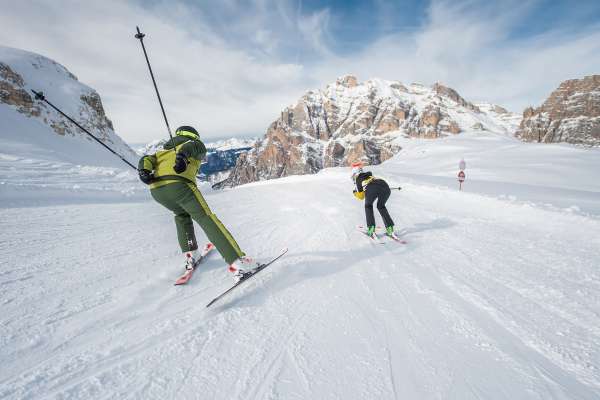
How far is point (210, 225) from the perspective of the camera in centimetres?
333

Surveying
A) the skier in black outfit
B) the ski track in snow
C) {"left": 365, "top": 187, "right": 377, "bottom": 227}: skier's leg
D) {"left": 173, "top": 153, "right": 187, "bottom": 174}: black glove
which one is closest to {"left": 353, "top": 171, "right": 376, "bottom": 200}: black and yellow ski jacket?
the skier in black outfit

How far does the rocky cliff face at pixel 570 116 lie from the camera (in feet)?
433

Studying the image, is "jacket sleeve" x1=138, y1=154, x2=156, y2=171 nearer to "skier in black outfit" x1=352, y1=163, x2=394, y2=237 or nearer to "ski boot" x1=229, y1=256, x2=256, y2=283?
"ski boot" x1=229, y1=256, x2=256, y2=283

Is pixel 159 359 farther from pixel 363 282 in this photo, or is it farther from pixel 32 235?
pixel 32 235

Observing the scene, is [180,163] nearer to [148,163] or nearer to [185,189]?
[185,189]

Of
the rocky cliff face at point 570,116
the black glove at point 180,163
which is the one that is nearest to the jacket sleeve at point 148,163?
the black glove at point 180,163

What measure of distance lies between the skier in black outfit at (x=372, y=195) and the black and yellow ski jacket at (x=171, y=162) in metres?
3.82

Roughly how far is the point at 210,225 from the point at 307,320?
1588 millimetres

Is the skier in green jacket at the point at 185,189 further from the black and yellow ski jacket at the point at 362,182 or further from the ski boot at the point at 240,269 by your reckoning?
the black and yellow ski jacket at the point at 362,182

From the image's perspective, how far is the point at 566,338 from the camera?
2.41 metres

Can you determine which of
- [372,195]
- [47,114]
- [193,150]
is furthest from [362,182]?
[47,114]

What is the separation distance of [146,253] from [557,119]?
195074 millimetres

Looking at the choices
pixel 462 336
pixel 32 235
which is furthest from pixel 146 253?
pixel 462 336

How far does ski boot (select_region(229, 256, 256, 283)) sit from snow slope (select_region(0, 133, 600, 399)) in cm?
16
